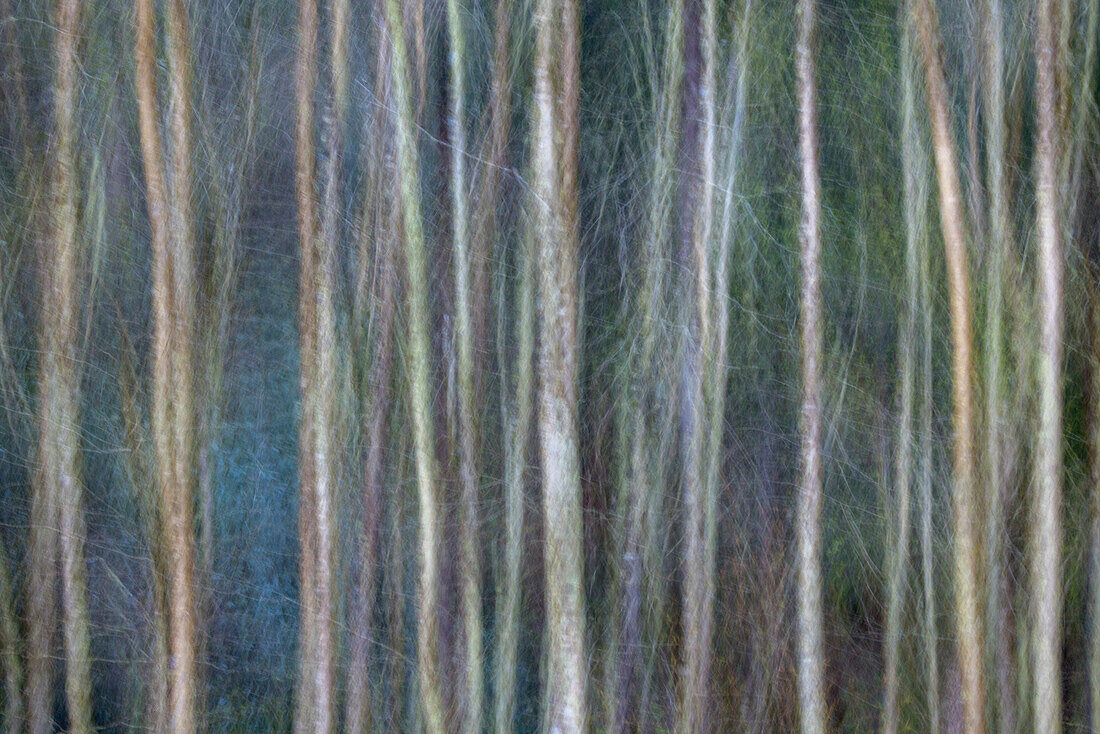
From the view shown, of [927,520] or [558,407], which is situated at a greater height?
[558,407]

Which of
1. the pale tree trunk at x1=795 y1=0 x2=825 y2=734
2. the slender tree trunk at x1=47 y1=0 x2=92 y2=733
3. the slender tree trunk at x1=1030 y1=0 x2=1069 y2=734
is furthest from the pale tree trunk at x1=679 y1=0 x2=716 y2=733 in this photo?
the slender tree trunk at x1=47 y1=0 x2=92 y2=733

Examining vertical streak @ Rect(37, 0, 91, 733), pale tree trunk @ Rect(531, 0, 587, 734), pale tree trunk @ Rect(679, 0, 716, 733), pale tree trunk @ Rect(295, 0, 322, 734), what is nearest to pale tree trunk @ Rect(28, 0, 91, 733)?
vertical streak @ Rect(37, 0, 91, 733)

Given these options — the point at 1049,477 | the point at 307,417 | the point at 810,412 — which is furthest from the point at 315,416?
the point at 1049,477

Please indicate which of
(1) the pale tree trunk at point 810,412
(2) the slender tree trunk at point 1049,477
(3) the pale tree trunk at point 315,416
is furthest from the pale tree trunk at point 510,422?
(2) the slender tree trunk at point 1049,477

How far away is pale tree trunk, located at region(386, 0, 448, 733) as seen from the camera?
986 millimetres

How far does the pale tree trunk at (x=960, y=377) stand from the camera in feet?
3.31

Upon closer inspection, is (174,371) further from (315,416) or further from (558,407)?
(558,407)

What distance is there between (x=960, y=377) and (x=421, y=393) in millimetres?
702

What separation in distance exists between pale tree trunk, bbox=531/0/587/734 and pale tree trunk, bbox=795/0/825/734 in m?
0.29

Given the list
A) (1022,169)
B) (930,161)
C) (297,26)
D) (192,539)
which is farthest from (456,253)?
(1022,169)

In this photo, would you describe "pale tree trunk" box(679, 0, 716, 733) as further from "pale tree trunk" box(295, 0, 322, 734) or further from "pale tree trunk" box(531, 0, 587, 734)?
"pale tree trunk" box(295, 0, 322, 734)

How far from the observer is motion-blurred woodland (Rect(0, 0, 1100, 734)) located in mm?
971

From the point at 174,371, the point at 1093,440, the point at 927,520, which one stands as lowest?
the point at 927,520

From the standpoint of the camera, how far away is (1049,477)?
1011 millimetres
